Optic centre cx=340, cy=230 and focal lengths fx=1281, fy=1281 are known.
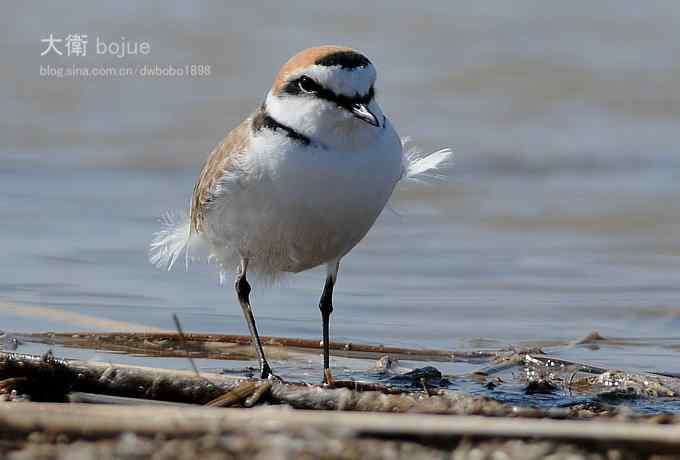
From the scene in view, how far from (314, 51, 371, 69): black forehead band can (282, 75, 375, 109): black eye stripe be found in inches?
4.0

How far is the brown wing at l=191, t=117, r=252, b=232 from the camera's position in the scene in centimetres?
599

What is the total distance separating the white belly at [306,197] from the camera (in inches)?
221

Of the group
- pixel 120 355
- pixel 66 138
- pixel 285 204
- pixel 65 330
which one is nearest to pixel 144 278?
pixel 65 330

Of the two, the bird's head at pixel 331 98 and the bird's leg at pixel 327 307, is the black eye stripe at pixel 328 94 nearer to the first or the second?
the bird's head at pixel 331 98

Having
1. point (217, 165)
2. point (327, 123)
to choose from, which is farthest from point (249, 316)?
point (327, 123)

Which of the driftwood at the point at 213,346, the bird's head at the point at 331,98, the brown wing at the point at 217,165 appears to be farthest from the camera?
the driftwood at the point at 213,346

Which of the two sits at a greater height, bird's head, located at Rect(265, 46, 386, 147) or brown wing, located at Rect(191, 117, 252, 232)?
bird's head, located at Rect(265, 46, 386, 147)

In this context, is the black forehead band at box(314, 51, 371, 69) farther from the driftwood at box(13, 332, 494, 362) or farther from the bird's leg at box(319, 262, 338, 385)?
the driftwood at box(13, 332, 494, 362)

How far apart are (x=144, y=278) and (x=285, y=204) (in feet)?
9.82

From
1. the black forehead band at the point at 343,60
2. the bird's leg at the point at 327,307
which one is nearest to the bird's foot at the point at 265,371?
the bird's leg at the point at 327,307

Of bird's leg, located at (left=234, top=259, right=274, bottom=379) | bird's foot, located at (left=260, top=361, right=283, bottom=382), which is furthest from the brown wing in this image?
bird's foot, located at (left=260, top=361, right=283, bottom=382)

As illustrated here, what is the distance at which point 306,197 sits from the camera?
5633mm

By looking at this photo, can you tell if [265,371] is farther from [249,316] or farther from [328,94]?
[328,94]

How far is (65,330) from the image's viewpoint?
6977mm
